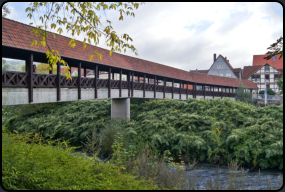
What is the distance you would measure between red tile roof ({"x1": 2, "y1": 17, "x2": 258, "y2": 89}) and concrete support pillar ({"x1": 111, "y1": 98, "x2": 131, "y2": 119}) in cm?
252

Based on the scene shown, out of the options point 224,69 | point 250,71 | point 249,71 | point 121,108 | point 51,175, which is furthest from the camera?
point 224,69

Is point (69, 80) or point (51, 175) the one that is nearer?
point (51, 175)

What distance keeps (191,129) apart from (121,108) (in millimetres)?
5673

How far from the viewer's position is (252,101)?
1200 inches

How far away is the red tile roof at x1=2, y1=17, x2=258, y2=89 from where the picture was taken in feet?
30.6

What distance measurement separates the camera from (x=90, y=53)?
14.0m

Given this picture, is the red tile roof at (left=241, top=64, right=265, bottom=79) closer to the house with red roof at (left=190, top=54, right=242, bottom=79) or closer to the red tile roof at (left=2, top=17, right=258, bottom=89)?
the house with red roof at (left=190, top=54, right=242, bottom=79)

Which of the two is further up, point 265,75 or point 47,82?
point 265,75

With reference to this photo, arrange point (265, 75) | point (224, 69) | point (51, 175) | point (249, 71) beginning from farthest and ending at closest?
point (224, 69)
point (249, 71)
point (265, 75)
point (51, 175)

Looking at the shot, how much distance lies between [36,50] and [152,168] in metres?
6.74

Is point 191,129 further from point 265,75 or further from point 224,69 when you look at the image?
point 224,69

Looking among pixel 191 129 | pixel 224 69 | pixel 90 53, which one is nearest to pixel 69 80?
pixel 90 53

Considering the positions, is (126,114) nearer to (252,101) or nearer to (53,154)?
(53,154)

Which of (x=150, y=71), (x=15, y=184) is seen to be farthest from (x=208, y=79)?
(x=15, y=184)
